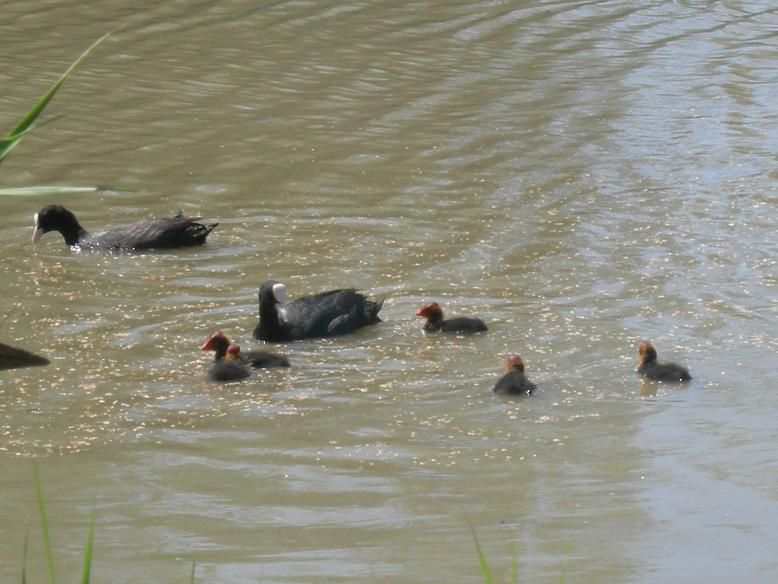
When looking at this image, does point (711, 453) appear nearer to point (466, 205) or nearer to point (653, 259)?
point (653, 259)

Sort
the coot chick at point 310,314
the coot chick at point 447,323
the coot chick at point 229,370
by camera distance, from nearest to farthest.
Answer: the coot chick at point 229,370 → the coot chick at point 447,323 → the coot chick at point 310,314

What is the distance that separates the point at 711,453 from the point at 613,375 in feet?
4.16

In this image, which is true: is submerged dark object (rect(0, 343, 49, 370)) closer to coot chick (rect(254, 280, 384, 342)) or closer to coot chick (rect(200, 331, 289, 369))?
coot chick (rect(200, 331, 289, 369))

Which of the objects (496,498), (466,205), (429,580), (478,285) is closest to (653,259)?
(478,285)

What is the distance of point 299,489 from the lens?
6262 mm

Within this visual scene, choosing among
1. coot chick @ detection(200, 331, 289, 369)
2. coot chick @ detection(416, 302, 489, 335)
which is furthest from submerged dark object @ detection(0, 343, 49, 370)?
coot chick @ detection(416, 302, 489, 335)

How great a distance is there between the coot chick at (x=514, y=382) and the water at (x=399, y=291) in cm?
10

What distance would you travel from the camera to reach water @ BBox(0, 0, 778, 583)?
19.0ft

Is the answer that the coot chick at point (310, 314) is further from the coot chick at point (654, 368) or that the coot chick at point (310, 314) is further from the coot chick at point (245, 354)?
the coot chick at point (654, 368)

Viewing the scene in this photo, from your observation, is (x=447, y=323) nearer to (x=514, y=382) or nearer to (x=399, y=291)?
(x=514, y=382)

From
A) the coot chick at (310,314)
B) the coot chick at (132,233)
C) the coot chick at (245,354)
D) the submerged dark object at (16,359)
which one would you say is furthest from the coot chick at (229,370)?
the submerged dark object at (16,359)

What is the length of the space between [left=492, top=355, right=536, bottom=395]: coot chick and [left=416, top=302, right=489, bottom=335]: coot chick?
81 centimetres

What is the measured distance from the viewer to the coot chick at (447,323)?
8398 mm

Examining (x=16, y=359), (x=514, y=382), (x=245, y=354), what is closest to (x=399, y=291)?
(x=245, y=354)
